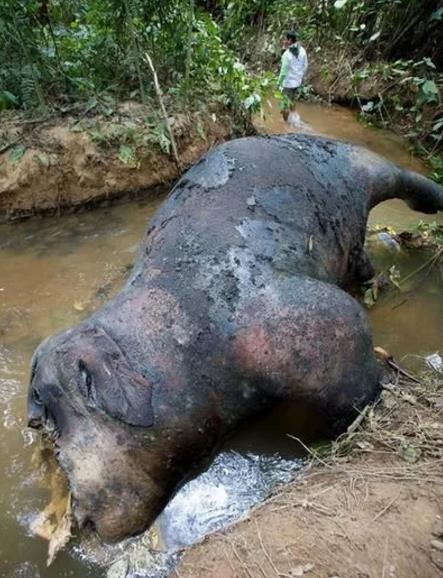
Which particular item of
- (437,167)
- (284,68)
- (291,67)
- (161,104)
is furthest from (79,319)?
(291,67)

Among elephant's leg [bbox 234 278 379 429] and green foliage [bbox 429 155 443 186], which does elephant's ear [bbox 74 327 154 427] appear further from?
green foliage [bbox 429 155 443 186]

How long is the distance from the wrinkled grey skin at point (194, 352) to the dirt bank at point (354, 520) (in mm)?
254

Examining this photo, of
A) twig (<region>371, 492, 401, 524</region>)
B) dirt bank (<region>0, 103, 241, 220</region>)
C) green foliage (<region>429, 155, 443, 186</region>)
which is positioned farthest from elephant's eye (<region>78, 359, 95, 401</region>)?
green foliage (<region>429, 155, 443, 186</region>)

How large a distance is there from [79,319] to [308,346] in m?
1.90

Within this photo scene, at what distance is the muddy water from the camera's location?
8.00 ft

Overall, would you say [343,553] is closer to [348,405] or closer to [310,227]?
[348,405]

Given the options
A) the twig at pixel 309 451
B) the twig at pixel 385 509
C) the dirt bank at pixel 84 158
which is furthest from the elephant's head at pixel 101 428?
the dirt bank at pixel 84 158

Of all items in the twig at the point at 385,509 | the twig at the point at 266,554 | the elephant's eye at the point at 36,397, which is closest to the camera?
the twig at the point at 266,554

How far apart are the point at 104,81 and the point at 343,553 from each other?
5104 millimetres

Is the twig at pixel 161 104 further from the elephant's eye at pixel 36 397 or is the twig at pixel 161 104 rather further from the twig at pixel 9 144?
the elephant's eye at pixel 36 397

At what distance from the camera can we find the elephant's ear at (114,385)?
2.27m

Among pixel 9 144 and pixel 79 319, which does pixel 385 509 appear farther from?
pixel 9 144

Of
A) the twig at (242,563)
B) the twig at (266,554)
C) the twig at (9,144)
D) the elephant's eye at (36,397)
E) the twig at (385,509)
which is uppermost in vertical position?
the twig at (9,144)

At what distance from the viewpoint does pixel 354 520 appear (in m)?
2.14
